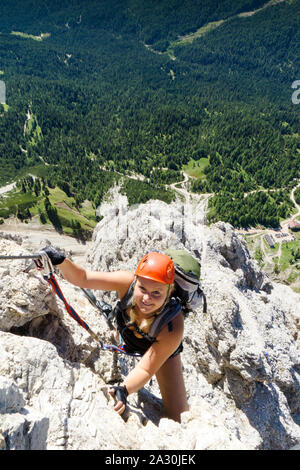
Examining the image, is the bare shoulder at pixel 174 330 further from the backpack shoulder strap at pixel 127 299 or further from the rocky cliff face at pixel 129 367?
the rocky cliff face at pixel 129 367

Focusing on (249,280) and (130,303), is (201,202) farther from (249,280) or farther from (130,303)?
(130,303)

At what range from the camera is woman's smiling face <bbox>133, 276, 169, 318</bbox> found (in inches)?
235

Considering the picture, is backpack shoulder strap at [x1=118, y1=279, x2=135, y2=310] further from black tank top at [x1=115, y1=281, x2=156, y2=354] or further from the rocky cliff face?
the rocky cliff face

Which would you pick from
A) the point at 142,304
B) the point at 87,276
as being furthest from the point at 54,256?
the point at 142,304

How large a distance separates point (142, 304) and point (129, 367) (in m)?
4.18

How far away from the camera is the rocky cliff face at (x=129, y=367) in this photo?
5250mm

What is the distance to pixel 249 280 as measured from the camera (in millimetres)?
24641

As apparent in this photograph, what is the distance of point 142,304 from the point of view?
20.0 ft

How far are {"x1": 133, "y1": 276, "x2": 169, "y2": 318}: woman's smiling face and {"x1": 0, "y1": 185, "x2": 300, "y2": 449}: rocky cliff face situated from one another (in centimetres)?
221

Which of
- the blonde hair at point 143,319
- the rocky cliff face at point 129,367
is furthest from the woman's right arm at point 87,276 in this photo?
the rocky cliff face at point 129,367

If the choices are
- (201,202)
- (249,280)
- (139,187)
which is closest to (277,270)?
(201,202)

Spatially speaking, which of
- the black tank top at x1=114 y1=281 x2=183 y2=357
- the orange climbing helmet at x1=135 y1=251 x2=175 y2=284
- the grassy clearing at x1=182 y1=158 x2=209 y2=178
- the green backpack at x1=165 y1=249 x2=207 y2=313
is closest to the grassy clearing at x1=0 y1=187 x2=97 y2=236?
the black tank top at x1=114 y1=281 x2=183 y2=357

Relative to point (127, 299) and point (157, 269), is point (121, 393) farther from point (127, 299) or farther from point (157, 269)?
point (157, 269)
